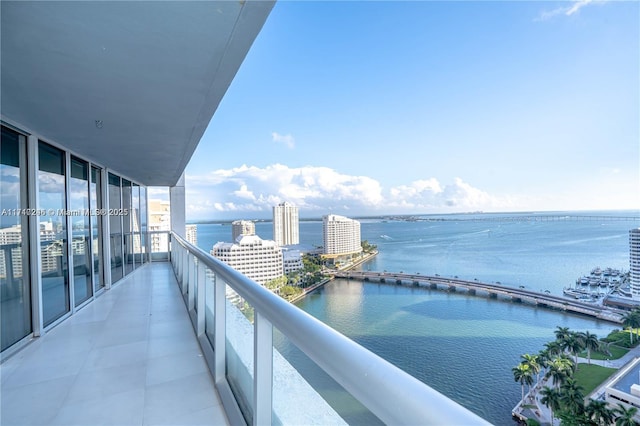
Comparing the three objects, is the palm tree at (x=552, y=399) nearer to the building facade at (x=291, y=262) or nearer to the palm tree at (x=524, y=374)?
the palm tree at (x=524, y=374)

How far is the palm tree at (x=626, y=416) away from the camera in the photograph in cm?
309

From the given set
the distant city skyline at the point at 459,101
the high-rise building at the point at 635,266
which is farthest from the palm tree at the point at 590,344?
the distant city skyline at the point at 459,101

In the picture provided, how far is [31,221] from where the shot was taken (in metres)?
3.54

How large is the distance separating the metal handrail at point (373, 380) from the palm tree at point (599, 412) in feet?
15.6

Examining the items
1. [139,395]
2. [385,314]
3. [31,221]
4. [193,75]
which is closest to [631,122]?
[385,314]

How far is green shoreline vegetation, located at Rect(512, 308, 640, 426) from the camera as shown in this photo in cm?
404

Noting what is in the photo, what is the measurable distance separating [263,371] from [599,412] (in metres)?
4.84

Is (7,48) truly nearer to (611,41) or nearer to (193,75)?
(193,75)

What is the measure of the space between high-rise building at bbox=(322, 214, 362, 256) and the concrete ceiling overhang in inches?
532

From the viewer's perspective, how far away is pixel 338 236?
1705 cm

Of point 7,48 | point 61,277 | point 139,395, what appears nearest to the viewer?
point 7,48

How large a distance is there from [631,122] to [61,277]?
2034cm

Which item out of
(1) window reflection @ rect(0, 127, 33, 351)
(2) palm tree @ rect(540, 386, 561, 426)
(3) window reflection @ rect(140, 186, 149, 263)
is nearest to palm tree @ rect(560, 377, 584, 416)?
(2) palm tree @ rect(540, 386, 561, 426)

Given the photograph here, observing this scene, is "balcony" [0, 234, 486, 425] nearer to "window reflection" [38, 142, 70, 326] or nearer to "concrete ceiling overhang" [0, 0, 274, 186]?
"window reflection" [38, 142, 70, 326]
